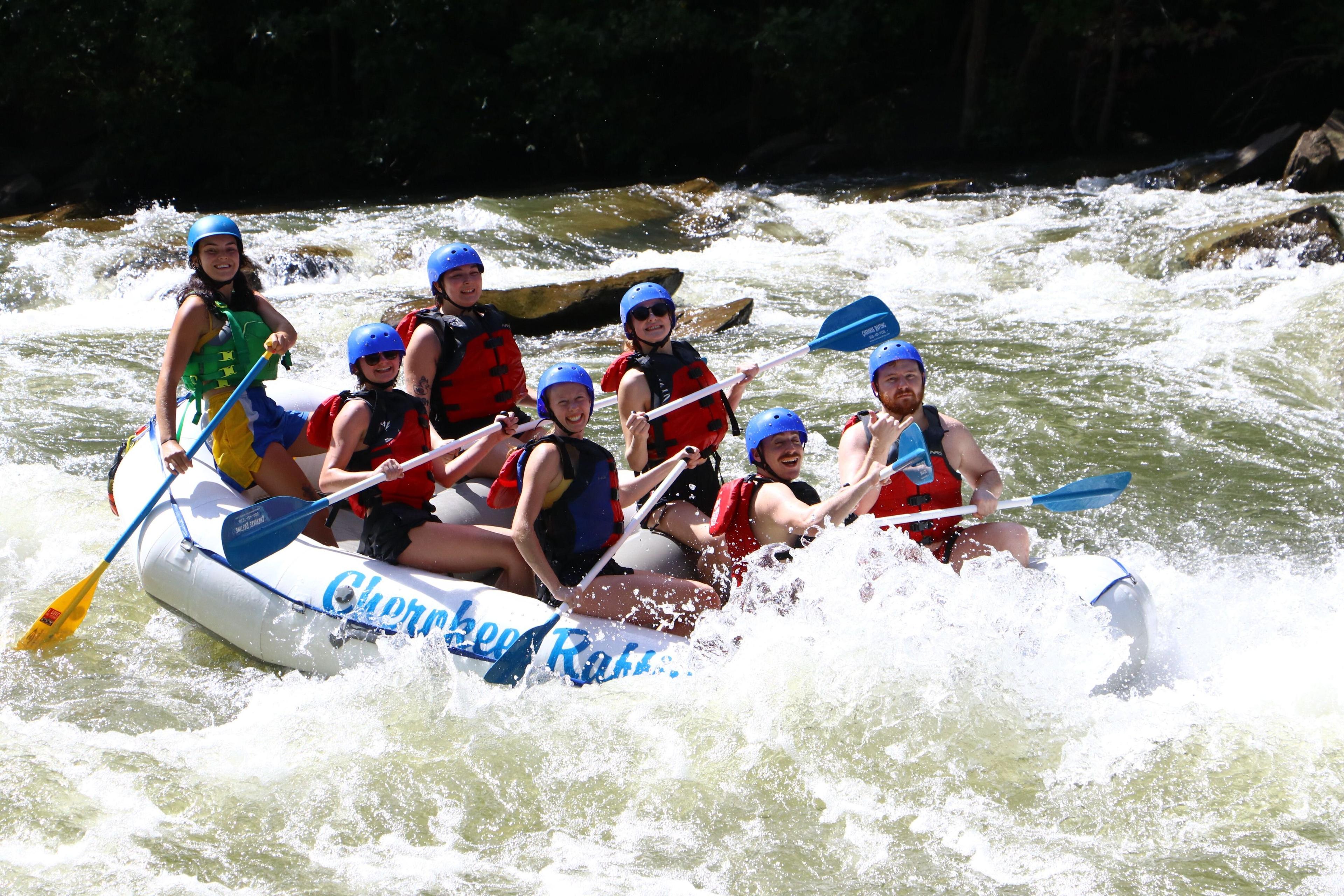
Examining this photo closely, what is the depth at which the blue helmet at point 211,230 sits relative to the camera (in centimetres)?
462

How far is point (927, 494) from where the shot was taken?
Result: 170 inches

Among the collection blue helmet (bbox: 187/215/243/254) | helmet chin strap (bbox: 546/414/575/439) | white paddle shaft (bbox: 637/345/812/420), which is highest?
blue helmet (bbox: 187/215/243/254)

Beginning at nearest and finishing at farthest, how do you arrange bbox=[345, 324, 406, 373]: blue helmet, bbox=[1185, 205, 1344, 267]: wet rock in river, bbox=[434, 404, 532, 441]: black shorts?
bbox=[345, 324, 406, 373]: blue helmet < bbox=[434, 404, 532, 441]: black shorts < bbox=[1185, 205, 1344, 267]: wet rock in river

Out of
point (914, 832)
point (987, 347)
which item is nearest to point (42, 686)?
point (914, 832)

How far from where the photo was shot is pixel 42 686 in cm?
452

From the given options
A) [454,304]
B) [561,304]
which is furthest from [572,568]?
[561,304]

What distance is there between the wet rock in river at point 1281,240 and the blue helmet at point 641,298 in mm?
7481

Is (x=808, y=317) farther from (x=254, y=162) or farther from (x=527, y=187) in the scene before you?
(x=254, y=162)

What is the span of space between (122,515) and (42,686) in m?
0.81

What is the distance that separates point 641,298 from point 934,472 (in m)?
1.24

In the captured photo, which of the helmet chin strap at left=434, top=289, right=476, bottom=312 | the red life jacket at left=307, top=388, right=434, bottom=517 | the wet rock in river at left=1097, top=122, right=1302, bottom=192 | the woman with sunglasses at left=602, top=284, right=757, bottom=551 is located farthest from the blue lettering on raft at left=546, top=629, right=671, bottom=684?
the wet rock in river at left=1097, top=122, right=1302, bottom=192

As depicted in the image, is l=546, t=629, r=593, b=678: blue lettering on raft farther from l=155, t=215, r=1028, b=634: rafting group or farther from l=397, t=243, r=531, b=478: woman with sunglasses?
l=397, t=243, r=531, b=478: woman with sunglasses

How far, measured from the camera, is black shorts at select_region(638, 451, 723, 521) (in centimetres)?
464

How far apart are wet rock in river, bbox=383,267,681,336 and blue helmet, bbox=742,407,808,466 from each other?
5491 millimetres
